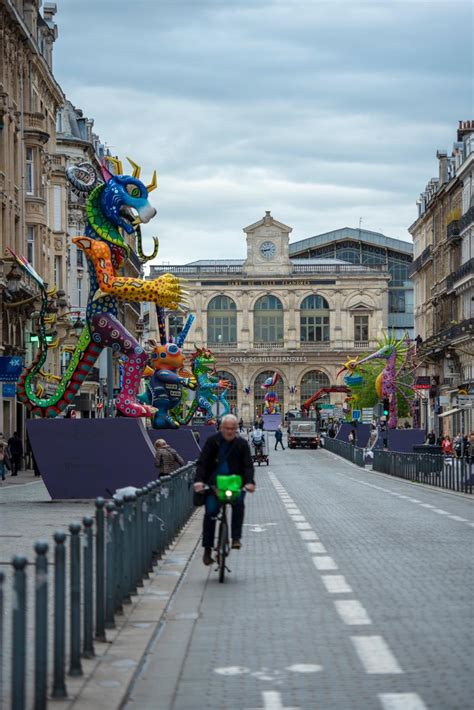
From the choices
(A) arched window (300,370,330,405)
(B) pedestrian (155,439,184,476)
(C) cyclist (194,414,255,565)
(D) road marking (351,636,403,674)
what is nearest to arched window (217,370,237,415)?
(A) arched window (300,370,330,405)

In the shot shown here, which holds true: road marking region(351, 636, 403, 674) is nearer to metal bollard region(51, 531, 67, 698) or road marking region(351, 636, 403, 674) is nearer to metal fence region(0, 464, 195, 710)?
metal fence region(0, 464, 195, 710)

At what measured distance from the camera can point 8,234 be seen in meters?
52.4

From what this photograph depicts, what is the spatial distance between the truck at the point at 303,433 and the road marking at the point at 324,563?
263 ft

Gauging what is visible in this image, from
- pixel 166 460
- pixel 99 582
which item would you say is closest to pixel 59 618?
pixel 99 582

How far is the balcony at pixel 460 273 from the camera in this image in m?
78.9

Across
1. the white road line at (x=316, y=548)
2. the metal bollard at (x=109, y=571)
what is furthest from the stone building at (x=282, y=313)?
the metal bollard at (x=109, y=571)

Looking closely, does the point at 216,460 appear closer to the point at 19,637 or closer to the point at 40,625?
the point at 40,625

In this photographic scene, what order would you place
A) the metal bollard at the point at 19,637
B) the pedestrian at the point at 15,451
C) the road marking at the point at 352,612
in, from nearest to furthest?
the metal bollard at the point at 19,637 < the road marking at the point at 352,612 < the pedestrian at the point at 15,451

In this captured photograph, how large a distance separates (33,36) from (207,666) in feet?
169

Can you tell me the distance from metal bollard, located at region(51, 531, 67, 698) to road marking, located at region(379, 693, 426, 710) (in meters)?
1.76

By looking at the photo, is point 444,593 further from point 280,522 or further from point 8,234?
point 8,234

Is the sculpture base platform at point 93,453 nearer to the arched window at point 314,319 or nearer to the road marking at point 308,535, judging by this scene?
the road marking at point 308,535

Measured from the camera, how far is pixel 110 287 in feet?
98.0

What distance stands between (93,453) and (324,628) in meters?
18.0
